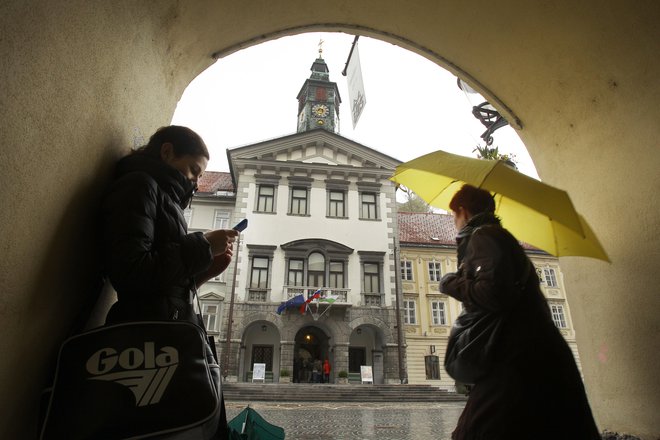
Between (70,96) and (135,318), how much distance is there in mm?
733

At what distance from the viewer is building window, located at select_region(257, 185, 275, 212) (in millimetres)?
20078

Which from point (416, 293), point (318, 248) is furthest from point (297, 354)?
point (416, 293)

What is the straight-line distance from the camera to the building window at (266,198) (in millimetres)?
20078

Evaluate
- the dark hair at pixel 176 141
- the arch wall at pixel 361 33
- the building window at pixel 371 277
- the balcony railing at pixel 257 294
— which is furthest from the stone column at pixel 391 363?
the dark hair at pixel 176 141

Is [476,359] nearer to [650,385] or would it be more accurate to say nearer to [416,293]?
[650,385]

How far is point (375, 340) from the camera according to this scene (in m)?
19.4

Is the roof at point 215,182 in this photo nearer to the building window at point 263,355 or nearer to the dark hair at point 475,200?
the building window at point 263,355

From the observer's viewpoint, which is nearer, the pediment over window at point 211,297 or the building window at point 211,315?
the building window at point 211,315

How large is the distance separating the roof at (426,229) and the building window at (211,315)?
11.5m

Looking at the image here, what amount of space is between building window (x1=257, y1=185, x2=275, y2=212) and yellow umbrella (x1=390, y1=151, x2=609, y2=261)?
18056 millimetres

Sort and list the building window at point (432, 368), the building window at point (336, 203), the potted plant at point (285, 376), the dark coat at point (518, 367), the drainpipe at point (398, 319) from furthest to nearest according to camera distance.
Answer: the building window at point (432, 368)
the building window at point (336, 203)
the drainpipe at point (398, 319)
the potted plant at point (285, 376)
the dark coat at point (518, 367)

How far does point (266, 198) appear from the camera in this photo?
2038cm

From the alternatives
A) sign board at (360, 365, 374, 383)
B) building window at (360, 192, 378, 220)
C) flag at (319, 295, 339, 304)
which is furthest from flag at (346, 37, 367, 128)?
building window at (360, 192, 378, 220)

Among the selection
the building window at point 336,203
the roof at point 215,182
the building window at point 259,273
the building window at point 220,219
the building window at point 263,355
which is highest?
the roof at point 215,182
